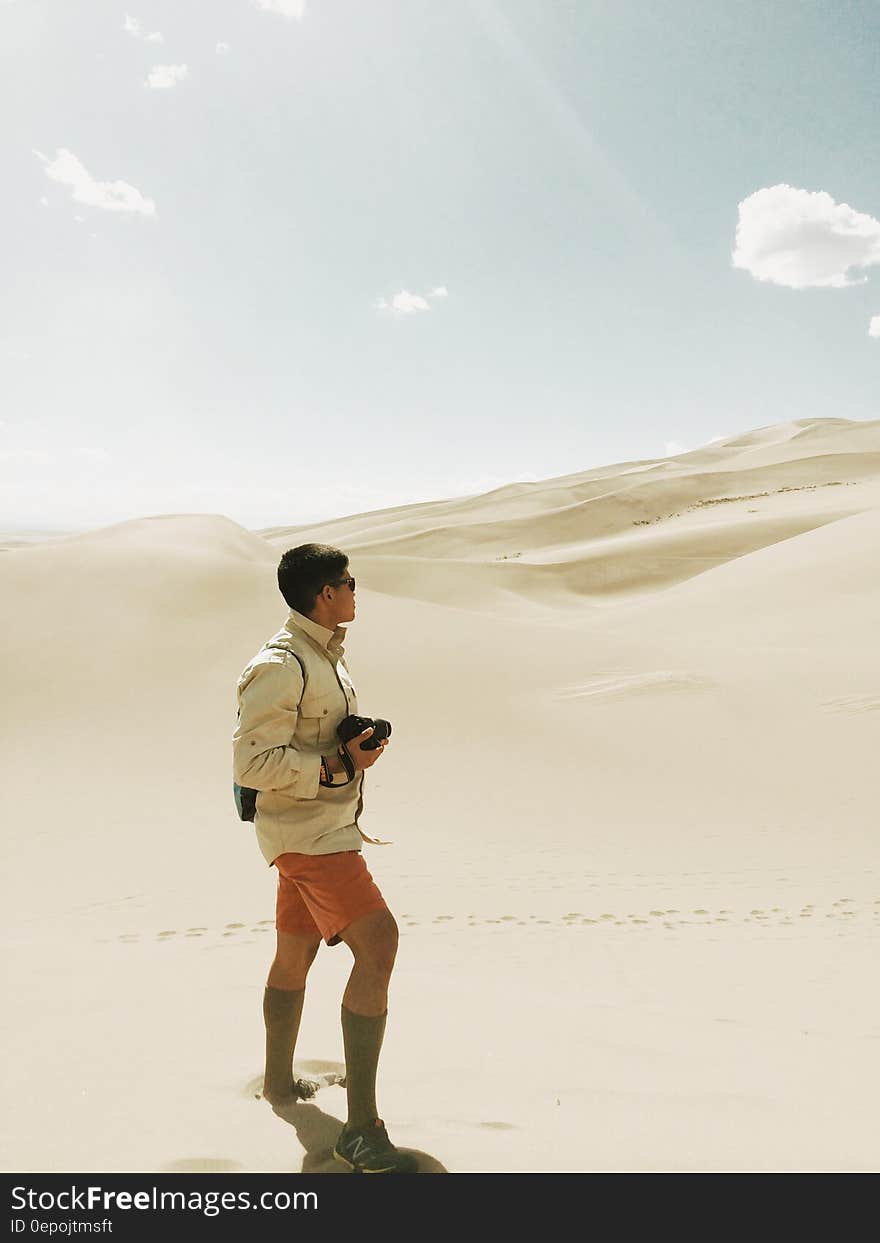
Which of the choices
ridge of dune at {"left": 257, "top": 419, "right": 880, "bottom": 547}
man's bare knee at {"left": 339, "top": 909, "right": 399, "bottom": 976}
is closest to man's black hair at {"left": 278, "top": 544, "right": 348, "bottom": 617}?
man's bare knee at {"left": 339, "top": 909, "right": 399, "bottom": 976}

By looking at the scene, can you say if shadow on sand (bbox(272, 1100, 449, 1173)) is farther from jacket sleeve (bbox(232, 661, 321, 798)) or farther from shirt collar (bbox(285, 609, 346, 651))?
shirt collar (bbox(285, 609, 346, 651))

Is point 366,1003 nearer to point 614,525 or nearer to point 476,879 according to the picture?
point 476,879

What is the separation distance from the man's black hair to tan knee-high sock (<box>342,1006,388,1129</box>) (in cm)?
124

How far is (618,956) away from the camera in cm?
523

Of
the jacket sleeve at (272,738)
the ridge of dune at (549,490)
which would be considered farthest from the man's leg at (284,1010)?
the ridge of dune at (549,490)

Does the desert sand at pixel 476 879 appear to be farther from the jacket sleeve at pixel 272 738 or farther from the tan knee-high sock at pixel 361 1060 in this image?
the jacket sleeve at pixel 272 738

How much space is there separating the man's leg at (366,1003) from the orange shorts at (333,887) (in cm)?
4

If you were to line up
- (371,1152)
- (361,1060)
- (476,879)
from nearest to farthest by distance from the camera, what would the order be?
1. (371,1152)
2. (361,1060)
3. (476,879)

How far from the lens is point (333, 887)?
2.61 m

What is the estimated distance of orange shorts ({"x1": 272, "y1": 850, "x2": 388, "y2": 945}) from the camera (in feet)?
8.52

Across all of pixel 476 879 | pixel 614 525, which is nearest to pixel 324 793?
pixel 476 879

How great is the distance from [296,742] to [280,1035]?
103cm
